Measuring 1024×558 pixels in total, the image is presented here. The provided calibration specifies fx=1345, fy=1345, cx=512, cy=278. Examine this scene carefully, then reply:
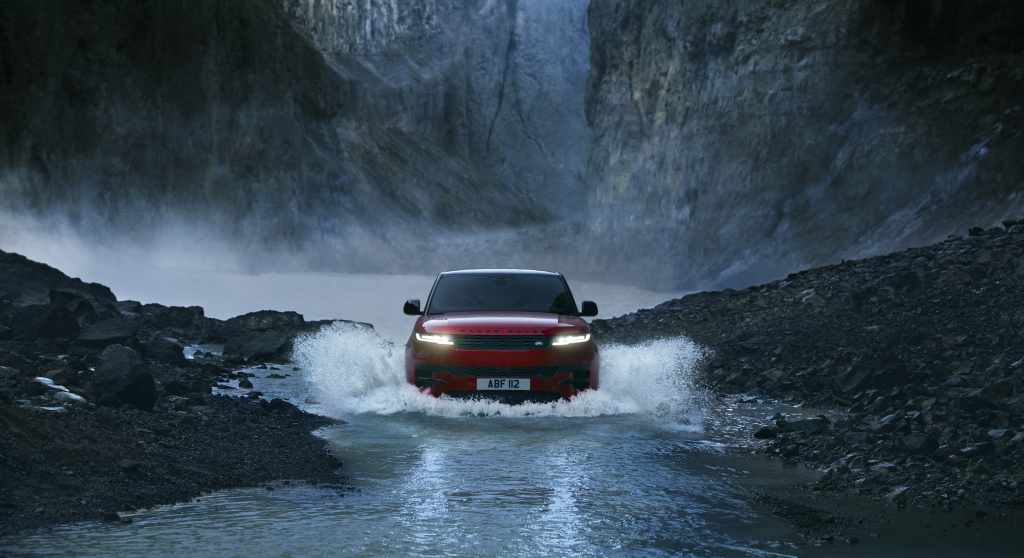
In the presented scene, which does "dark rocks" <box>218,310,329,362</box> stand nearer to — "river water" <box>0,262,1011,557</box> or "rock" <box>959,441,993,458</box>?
"river water" <box>0,262,1011,557</box>

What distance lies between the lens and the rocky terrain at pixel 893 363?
10828 mm

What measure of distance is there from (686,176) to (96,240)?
125 feet

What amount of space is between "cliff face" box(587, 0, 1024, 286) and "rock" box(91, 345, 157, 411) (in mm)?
33202

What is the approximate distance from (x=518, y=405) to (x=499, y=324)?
2.95ft

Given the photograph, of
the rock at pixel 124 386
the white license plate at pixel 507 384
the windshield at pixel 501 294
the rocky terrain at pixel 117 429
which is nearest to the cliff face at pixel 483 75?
the rocky terrain at pixel 117 429

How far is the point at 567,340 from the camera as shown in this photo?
568 inches

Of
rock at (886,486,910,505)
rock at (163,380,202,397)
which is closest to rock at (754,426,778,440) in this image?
rock at (886,486,910,505)

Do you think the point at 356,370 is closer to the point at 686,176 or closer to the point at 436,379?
the point at 436,379

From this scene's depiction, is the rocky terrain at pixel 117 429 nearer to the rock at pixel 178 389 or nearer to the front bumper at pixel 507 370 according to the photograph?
the rock at pixel 178 389

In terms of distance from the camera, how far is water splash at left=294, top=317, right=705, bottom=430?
14.6 meters

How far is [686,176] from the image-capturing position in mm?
62531

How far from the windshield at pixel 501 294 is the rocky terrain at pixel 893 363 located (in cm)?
294

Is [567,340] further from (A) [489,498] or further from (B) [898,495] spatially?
(B) [898,495]

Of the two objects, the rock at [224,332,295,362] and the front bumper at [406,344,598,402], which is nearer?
the front bumper at [406,344,598,402]
